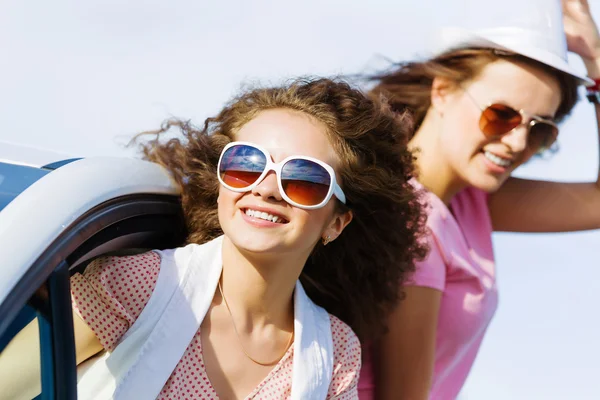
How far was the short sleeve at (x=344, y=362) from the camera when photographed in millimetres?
2359

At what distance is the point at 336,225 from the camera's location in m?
2.38

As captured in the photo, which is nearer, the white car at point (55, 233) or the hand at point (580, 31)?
the white car at point (55, 233)

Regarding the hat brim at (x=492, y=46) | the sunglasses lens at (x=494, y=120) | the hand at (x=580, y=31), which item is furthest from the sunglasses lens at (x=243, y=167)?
the hand at (x=580, y=31)

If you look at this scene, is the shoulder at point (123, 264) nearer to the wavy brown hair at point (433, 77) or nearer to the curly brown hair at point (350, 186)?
the curly brown hair at point (350, 186)

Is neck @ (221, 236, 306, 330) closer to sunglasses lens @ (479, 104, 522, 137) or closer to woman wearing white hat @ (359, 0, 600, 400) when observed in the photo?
woman wearing white hat @ (359, 0, 600, 400)

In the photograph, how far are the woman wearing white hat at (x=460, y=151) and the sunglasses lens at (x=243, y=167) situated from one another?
99cm

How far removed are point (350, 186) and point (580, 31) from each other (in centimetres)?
174

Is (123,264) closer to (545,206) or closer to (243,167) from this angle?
(243,167)

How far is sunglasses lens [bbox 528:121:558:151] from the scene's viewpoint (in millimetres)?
3143

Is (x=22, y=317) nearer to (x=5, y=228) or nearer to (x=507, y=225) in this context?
(x=5, y=228)

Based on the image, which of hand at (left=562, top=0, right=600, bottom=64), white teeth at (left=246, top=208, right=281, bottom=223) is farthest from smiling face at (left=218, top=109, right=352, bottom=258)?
hand at (left=562, top=0, right=600, bottom=64)

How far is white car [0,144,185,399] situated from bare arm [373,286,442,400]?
3.70 feet

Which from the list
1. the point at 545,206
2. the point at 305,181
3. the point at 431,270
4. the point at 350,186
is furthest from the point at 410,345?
the point at 545,206

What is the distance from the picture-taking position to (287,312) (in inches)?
94.9
